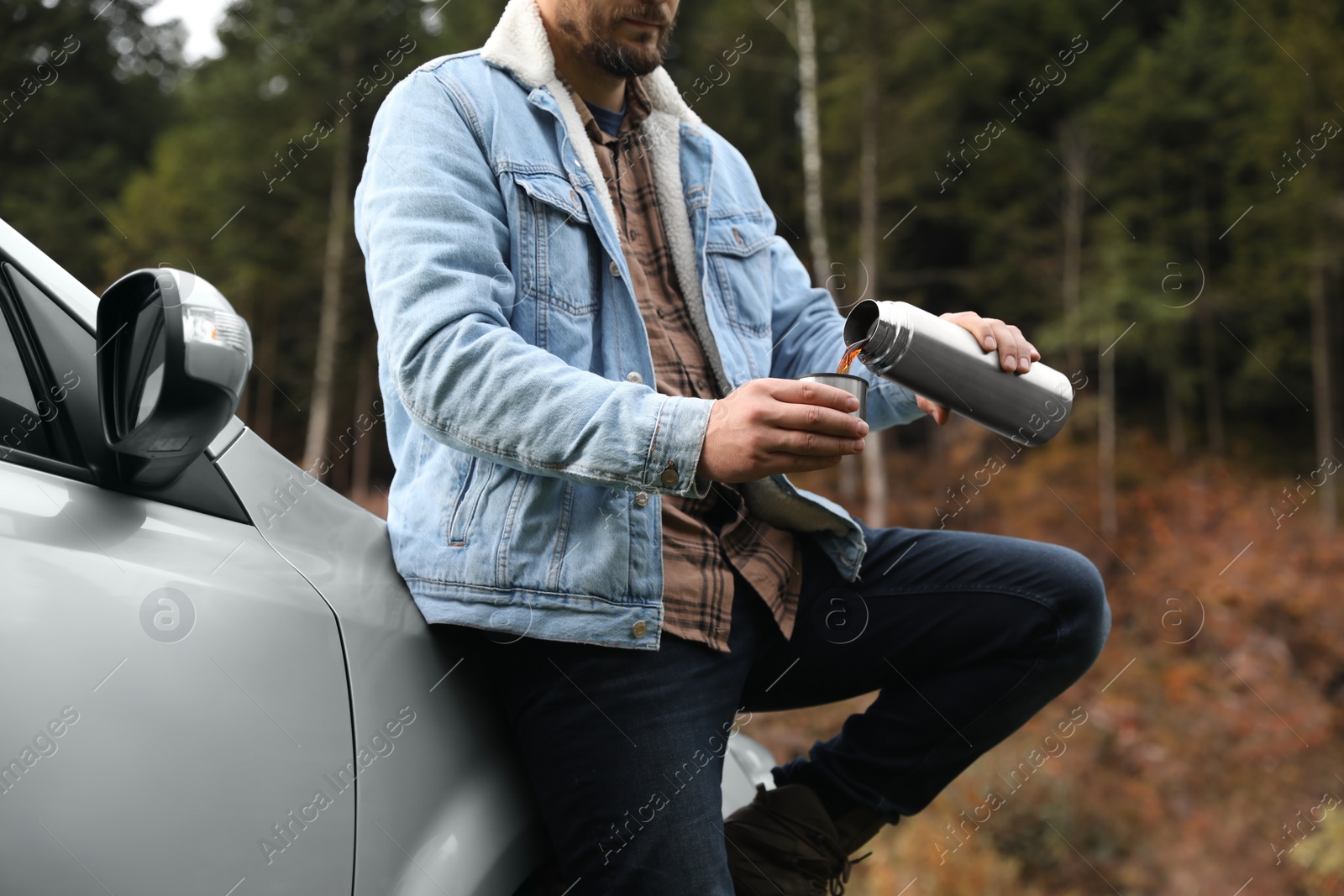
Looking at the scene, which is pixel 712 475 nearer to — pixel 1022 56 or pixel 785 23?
pixel 785 23

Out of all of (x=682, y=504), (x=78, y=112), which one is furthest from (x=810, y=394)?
(x=78, y=112)

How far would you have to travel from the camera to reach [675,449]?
1.42 meters

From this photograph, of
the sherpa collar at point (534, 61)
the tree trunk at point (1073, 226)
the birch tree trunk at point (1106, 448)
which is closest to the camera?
the sherpa collar at point (534, 61)

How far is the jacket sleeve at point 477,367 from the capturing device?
4.66 ft

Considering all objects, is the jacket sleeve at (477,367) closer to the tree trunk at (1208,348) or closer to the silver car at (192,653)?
the silver car at (192,653)

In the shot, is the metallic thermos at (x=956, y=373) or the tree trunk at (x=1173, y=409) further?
the tree trunk at (x=1173, y=409)

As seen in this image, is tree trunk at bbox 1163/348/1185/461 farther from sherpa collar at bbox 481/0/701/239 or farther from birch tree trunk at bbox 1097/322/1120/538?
sherpa collar at bbox 481/0/701/239

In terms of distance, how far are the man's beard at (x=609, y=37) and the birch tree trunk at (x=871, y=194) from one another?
15.3 metres

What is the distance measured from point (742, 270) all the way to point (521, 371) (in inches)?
28.0

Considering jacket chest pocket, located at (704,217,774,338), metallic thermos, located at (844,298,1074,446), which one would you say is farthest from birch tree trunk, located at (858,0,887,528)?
metallic thermos, located at (844,298,1074,446)

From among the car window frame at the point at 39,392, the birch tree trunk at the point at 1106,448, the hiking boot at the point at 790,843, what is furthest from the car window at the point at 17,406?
the birch tree trunk at the point at 1106,448

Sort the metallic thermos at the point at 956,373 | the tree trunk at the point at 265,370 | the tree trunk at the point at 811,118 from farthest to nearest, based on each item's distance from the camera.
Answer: the tree trunk at the point at 265,370, the tree trunk at the point at 811,118, the metallic thermos at the point at 956,373

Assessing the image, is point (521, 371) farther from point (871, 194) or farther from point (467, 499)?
point (871, 194)

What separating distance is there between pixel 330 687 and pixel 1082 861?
7316 mm
